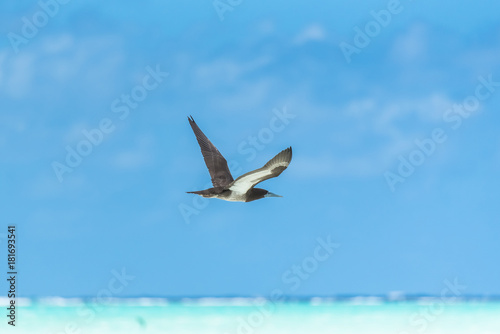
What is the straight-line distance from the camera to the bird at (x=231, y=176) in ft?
23.6

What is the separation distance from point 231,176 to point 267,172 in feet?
5.17

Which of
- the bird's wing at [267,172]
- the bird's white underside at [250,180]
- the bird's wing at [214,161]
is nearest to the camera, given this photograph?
the bird's wing at [267,172]

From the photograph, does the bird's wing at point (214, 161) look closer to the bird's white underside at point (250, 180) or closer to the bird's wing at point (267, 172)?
the bird's white underside at point (250, 180)

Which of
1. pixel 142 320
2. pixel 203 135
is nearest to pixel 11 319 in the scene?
pixel 142 320

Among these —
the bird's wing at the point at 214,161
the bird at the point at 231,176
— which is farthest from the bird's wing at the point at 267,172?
the bird's wing at the point at 214,161

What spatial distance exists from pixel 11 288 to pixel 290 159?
13.2ft

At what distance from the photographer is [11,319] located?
27.8 ft

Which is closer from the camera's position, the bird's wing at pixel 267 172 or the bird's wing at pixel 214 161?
the bird's wing at pixel 267 172

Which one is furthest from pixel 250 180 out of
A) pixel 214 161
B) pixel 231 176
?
pixel 214 161

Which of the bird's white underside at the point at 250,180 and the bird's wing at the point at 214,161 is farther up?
the bird's wing at the point at 214,161

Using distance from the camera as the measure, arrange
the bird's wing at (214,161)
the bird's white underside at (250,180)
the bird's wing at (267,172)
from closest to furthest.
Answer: the bird's wing at (267,172) < the bird's white underside at (250,180) < the bird's wing at (214,161)

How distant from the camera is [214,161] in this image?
8.97 meters

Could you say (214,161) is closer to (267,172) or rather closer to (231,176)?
(231,176)

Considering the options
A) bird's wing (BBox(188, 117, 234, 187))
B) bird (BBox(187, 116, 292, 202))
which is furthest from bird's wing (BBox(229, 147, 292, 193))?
bird's wing (BBox(188, 117, 234, 187))
